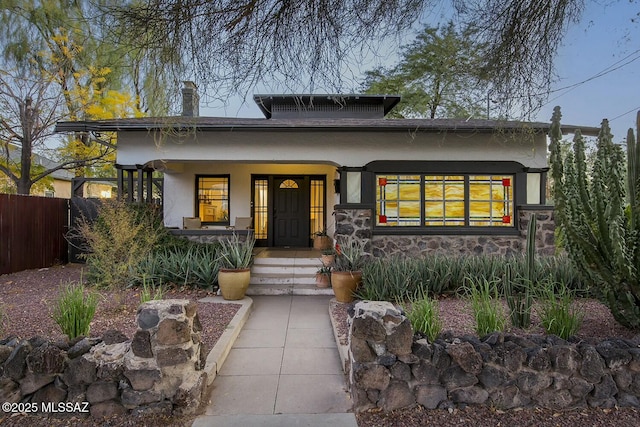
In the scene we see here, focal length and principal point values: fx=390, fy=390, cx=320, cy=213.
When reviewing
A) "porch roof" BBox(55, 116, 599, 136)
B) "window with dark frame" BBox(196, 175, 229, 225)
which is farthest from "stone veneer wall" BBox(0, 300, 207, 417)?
"window with dark frame" BBox(196, 175, 229, 225)

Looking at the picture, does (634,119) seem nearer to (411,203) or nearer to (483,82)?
(483,82)

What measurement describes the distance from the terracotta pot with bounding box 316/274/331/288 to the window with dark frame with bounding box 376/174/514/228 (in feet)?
7.86

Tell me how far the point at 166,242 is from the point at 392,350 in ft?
22.1

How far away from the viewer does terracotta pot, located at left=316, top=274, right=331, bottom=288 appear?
766 cm

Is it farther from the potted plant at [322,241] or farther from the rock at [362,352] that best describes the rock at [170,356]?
the potted plant at [322,241]

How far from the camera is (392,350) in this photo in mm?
3205

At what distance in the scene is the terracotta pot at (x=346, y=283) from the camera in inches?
256

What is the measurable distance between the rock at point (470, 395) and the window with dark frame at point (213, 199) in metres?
9.31

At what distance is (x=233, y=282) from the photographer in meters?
6.67

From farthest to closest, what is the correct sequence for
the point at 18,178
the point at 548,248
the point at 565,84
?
1. the point at 18,178
2. the point at 548,248
3. the point at 565,84

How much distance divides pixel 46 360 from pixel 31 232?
8.50 metres

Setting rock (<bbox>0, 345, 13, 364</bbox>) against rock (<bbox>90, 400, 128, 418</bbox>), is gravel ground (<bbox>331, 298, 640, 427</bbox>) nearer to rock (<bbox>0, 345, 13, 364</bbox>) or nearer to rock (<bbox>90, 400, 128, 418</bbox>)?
rock (<bbox>90, 400, 128, 418</bbox>)

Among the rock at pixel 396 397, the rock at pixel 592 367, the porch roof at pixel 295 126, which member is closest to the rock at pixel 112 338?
the rock at pixel 396 397

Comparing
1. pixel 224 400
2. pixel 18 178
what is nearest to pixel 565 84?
pixel 224 400
